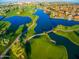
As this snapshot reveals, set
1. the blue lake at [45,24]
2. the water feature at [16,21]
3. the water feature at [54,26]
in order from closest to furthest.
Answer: the water feature at [54,26] < the blue lake at [45,24] < the water feature at [16,21]

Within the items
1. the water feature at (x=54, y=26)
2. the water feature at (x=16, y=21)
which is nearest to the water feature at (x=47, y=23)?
the water feature at (x=54, y=26)

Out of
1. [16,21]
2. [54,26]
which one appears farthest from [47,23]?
[16,21]

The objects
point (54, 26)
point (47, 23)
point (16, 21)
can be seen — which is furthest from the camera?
point (16, 21)

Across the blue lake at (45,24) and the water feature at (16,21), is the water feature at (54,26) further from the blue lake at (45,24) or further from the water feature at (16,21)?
the water feature at (16,21)

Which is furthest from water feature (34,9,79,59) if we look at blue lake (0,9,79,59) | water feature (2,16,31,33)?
water feature (2,16,31,33)

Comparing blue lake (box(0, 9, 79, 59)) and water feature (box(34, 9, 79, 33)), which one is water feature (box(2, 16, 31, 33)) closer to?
blue lake (box(0, 9, 79, 59))

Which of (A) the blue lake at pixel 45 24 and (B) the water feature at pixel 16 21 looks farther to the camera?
(B) the water feature at pixel 16 21

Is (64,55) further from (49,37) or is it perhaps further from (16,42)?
(16,42)

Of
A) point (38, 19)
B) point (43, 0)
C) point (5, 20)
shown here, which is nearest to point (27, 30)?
point (38, 19)

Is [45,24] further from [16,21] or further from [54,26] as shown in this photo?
[16,21]
